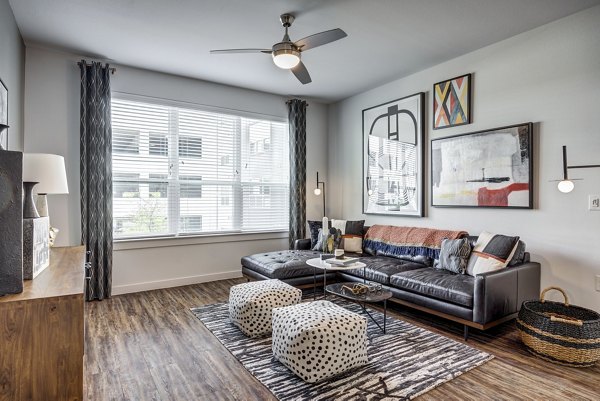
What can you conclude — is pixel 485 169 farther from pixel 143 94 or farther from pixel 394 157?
pixel 143 94

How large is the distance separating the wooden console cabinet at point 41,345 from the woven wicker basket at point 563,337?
2.92 m

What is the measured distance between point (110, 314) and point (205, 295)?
1.04 meters

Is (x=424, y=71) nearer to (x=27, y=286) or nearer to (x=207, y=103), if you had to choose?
(x=207, y=103)

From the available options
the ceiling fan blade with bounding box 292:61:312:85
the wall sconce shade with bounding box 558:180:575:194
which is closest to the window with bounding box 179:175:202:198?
the ceiling fan blade with bounding box 292:61:312:85

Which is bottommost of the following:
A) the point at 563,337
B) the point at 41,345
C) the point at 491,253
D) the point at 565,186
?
the point at 563,337

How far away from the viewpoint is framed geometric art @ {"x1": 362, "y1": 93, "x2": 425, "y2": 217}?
4.45m

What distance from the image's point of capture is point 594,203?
2.94 metres

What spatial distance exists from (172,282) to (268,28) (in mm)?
3337

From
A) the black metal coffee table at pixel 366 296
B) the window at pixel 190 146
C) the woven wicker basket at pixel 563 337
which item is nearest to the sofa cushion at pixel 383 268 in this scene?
the black metal coffee table at pixel 366 296

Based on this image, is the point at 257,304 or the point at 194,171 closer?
the point at 257,304

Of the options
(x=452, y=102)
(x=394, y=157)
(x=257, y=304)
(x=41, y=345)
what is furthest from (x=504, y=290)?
(x=41, y=345)

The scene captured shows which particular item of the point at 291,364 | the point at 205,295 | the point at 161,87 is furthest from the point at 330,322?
the point at 161,87

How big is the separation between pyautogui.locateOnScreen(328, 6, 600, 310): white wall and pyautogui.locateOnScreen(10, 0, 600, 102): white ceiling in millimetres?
179

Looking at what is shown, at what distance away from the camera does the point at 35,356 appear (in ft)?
4.43
